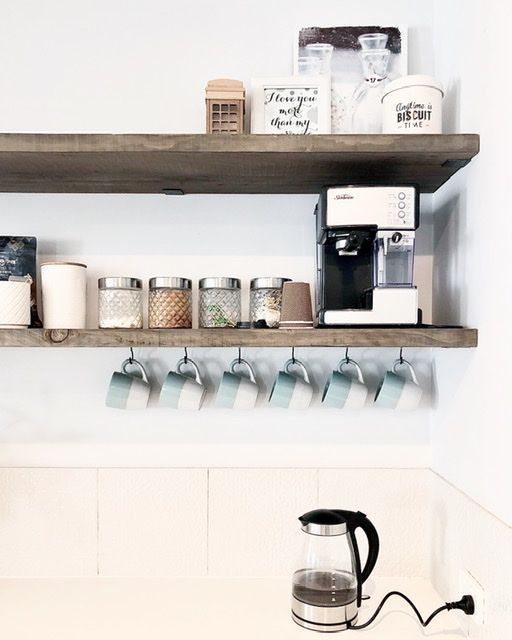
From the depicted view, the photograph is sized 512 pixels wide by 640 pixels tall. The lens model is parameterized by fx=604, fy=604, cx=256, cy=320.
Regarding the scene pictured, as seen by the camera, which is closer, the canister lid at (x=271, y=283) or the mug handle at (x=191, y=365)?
the canister lid at (x=271, y=283)

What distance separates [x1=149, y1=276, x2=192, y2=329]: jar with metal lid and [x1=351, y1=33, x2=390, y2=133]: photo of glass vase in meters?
0.61

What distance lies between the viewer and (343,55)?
1556 millimetres

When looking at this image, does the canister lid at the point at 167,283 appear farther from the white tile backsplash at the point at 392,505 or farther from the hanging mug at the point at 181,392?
the white tile backsplash at the point at 392,505

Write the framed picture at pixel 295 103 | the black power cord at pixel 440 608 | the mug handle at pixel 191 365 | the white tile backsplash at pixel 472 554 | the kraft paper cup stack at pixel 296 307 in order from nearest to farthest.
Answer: the white tile backsplash at pixel 472 554 → the black power cord at pixel 440 608 → the kraft paper cup stack at pixel 296 307 → the framed picture at pixel 295 103 → the mug handle at pixel 191 365

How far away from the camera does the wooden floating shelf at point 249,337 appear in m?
1.25

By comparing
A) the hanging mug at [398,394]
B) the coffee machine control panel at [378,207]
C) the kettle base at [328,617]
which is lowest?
the kettle base at [328,617]

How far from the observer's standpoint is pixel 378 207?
1286 millimetres

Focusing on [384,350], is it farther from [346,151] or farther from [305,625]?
[305,625]

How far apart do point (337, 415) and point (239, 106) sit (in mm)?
814

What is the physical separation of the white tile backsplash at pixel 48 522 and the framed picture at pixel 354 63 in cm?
115

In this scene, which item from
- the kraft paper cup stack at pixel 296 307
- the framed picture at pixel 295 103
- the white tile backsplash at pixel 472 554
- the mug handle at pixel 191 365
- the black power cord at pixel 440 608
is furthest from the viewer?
the mug handle at pixel 191 365

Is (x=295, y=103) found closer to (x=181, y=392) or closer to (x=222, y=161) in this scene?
(x=222, y=161)

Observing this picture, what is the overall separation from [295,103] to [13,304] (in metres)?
0.81

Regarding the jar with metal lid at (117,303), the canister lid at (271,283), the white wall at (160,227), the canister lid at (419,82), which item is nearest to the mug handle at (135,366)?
the white wall at (160,227)
